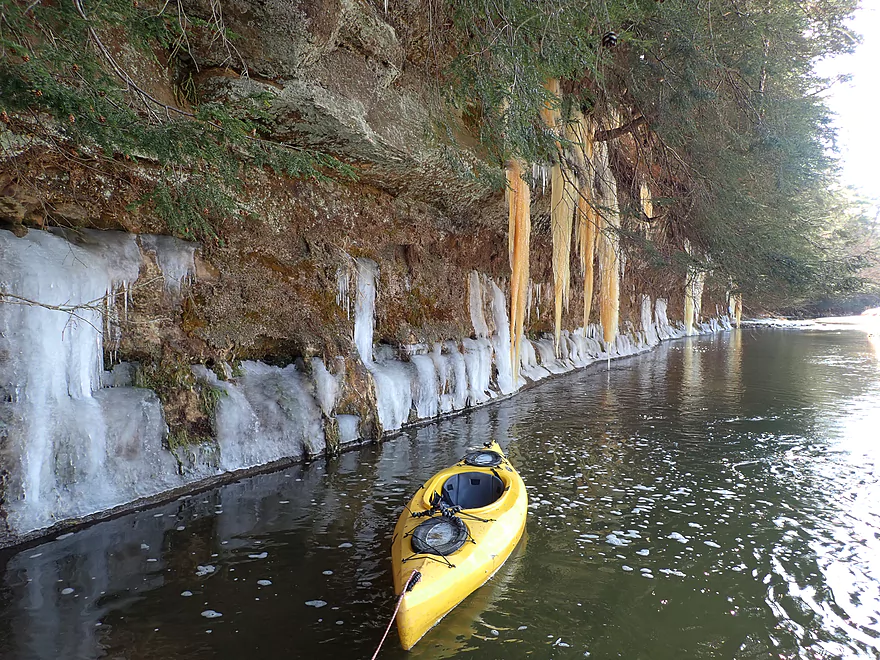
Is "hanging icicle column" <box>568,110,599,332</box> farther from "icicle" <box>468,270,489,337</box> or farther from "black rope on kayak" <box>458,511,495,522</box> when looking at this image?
"black rope on kayak" <box>458,511,495,522</box>

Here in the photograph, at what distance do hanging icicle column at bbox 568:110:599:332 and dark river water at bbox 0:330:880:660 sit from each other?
4.25m

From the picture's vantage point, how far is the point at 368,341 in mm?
8703

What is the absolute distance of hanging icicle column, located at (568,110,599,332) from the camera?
9875 millimetres

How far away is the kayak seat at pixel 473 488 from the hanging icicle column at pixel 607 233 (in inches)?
261

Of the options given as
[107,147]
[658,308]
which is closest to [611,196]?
[107,147]

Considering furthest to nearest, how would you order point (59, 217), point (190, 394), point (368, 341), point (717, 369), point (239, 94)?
point (717, 369) → point (368, 341) → point (190, 394) → point (239, 94) → point (59, 217)

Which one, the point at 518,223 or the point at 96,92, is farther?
the point at 518,223

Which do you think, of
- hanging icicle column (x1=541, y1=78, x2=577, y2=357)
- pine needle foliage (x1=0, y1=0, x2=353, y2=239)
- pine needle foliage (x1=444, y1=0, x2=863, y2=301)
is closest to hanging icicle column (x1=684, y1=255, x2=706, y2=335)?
pine needle foliage (x1=444, y1=0, x2=863, y2=301)

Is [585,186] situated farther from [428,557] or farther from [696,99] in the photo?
[428,557]

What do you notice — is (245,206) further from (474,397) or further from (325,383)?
(474,397)

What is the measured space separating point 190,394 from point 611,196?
886 centimetres

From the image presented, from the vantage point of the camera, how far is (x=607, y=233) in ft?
37.6

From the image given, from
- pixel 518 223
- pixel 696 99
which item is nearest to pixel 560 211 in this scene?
pixel 518 223

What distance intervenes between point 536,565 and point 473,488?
3.55 feet
